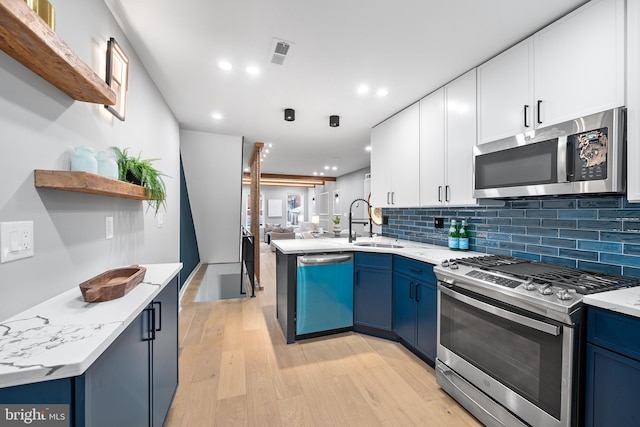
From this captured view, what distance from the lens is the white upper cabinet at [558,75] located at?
1385 mm

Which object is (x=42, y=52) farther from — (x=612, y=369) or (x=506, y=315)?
(x=612, y=369)

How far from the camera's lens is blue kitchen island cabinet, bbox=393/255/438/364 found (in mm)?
2127

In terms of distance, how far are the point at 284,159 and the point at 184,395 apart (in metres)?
4.93

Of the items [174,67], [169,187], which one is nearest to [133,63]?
[174,67]

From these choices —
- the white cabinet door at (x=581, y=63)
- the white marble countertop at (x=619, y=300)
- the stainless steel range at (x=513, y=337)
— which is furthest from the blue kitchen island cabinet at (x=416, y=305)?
the white cabinet door at (x=581, y=63)

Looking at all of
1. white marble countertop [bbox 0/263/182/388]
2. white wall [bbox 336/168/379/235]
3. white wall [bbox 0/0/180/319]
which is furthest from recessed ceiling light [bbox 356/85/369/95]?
white wall [bbox 336/168/379/235]

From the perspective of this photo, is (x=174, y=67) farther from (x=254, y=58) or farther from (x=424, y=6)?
(x=424, y=6)

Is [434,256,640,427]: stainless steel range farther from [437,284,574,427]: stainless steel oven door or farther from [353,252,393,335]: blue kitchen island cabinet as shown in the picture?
[353,252,393,335]: blue kitchen island cabinet

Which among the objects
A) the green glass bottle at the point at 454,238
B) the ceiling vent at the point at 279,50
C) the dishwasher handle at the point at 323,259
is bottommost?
the dishwasher handle at the point at 323,259

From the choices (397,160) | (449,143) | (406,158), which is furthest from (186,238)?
(449,143)

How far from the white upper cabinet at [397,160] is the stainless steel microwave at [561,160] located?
0.87 m

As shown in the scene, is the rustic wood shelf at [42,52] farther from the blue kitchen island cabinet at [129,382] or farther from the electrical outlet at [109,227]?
the blue kitchen island cabinet at [129,382]

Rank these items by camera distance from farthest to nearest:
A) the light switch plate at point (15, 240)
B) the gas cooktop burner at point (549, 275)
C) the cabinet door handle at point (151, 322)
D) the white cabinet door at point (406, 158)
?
1. the white cabinet door at point (406, 158)
2. the gas cooktop burner at point (549, 275)
3. the cabinet door handle at point (151, 322)
4. the light switch plate at point (15, 240)

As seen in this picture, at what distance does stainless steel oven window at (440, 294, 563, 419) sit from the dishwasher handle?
104 centimetres
